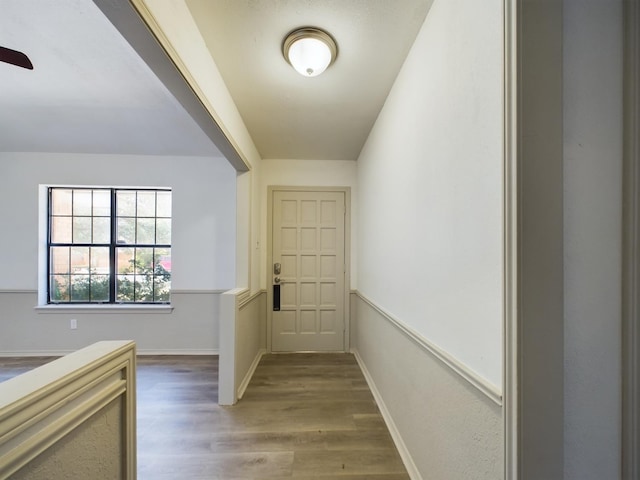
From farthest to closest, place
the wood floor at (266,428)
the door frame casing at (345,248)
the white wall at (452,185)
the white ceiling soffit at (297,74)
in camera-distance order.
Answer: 1. the door frame casing at (345,248)
2. the wood floor at (266,428)
3. the white ceiling soffit at (297,74)
4. the white wall at (452,185)

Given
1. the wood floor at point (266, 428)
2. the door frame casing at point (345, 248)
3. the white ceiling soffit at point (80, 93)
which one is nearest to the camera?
the white ceiling soffit at point (80, 93)

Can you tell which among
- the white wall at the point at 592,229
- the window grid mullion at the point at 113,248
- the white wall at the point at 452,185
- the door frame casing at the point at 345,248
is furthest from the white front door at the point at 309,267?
the white wall at the point at 592,229

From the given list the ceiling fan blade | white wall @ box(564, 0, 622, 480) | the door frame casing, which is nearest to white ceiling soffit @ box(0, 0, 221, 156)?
the ceiling fan blade

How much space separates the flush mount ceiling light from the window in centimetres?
275

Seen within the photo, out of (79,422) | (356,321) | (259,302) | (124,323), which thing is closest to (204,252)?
(259,302)

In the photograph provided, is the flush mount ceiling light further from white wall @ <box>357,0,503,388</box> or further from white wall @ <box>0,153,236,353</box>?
white wall @ <box>0,153,236,353</box>

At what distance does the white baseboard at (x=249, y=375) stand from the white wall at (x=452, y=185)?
1.58m

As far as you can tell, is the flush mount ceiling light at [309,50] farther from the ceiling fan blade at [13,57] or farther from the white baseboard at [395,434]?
the white baseboard at [395,434]

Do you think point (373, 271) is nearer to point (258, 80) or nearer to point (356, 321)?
point (356, 321)

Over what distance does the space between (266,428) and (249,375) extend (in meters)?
0.84

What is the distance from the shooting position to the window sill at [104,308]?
3.36 m

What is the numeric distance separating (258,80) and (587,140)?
1.83 m

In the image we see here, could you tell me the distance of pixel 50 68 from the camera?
1.81 m

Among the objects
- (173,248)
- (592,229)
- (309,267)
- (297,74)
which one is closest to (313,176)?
(309,267)
